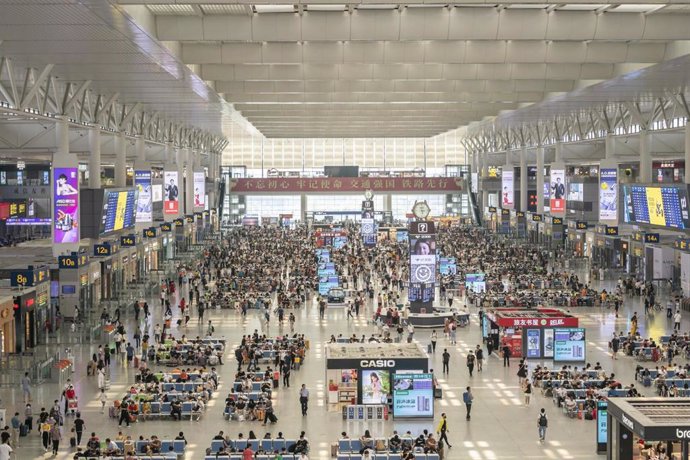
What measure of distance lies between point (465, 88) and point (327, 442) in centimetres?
2184

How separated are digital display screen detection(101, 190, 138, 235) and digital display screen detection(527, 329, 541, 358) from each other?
17257 mm

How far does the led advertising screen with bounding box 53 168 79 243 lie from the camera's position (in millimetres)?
32562

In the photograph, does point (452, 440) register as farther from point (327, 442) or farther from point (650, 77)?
point (650, 77)

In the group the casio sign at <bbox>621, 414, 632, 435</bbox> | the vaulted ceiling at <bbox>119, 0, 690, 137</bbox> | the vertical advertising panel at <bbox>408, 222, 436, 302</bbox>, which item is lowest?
the casio sign at <bbox>621, 414, 632, 435</bbox>

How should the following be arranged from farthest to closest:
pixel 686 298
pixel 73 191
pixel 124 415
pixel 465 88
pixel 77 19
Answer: pixel 686 298 < pixel 465 88 < pixel 73 191 < pixel 124 415 < pixel 77 19

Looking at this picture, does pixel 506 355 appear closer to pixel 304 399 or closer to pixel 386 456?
pixel 304 399

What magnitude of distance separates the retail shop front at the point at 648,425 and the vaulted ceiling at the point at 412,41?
31.6ft

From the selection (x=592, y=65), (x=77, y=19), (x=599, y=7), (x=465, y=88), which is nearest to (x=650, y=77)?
(x=592, y=65)

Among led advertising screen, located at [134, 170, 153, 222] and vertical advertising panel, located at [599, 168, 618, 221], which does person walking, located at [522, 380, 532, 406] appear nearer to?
vertical advertising panel, located at [599, 168, 618, 221]

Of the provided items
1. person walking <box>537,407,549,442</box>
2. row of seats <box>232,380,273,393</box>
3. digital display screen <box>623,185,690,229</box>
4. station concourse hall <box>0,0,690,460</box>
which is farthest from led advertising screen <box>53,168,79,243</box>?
digital display screen <box>623,185,690,229</box>

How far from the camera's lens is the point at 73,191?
32.7 metres

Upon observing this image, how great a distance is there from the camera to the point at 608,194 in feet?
160

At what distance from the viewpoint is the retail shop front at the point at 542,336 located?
102 feet

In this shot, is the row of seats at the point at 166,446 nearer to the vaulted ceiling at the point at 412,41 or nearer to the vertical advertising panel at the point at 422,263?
the vaulted ceiling at the point at 412,41
